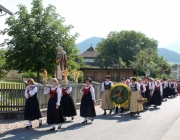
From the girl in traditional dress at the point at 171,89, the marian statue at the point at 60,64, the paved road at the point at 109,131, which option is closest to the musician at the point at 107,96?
the marian statue at the point at 60,64

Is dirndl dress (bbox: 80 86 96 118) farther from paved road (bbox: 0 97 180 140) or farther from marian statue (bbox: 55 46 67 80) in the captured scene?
marian statue (bbox: 55 46 67 80)

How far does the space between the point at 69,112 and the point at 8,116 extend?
8.28 feet

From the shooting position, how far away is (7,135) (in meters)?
9.75

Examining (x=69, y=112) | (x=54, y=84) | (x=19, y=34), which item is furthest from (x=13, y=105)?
(x=19, y=34)

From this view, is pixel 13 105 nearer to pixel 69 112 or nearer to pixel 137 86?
pixel 69 112

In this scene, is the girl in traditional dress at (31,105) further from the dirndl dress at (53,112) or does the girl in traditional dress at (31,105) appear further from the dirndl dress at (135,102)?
the dirndl dress at (135,102)

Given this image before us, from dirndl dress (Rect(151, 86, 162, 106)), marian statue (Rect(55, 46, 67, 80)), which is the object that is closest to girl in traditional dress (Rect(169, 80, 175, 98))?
dirndl dress (Rect(151, 86, 162, 106))

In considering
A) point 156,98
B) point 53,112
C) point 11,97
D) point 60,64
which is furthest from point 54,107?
point 156,98

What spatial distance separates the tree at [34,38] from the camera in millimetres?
27994

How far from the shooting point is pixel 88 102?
12789 millimetres

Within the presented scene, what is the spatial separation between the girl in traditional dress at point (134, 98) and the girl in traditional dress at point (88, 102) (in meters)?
3.11

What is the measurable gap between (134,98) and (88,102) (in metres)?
3.51

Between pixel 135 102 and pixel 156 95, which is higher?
pixel 156 95

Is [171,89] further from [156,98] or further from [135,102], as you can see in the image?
[135,102]
